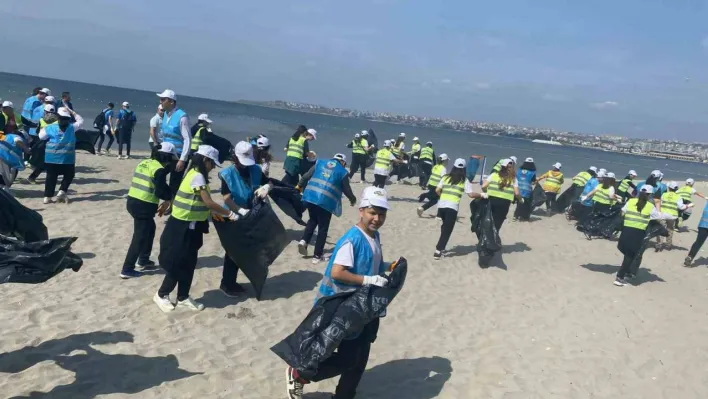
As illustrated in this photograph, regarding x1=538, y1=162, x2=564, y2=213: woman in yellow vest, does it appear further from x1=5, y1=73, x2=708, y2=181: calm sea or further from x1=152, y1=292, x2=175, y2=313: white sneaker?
x1=5, y1=73, x2=708, y2=181: calm sea

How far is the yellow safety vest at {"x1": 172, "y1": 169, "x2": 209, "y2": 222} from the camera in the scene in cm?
539

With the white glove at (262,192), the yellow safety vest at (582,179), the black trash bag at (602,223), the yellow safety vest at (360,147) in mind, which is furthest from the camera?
the yellow safety vest at (360,147)

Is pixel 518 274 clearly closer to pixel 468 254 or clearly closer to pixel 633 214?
pixel 468 254

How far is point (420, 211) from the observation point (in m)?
13.3

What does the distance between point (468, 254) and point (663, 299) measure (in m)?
3.36

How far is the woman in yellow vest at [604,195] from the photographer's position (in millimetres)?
13172

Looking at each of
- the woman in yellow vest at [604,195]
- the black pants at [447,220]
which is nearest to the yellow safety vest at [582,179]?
the woman in yellow vest at [604,195]

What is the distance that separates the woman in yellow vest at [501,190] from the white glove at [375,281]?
616cm

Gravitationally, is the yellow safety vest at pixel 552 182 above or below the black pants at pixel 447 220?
above

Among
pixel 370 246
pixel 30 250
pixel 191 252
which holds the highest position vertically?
pixel 370 246

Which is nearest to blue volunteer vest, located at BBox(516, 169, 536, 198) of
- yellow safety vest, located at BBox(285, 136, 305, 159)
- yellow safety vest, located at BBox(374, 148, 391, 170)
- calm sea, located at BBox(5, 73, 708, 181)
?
yellow safety vest, located at BBox(374, 148, 391, 170)

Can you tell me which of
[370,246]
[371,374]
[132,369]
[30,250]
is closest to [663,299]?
[371,374]

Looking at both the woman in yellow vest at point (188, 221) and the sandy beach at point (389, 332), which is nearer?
the sandy beach at point (389, 332)

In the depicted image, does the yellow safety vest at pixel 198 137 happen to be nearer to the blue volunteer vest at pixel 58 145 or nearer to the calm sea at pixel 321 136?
the blue volunteer vest at pixel 58 145
